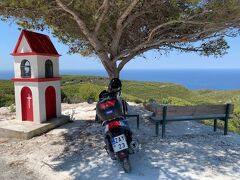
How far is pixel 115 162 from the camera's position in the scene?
18.8ft

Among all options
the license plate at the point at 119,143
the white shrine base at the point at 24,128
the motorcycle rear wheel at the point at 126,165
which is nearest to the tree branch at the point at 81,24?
the white shrine base at the point at 24,128

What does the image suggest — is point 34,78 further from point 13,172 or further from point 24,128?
point 13,172

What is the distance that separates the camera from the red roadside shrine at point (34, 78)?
26.8 feet

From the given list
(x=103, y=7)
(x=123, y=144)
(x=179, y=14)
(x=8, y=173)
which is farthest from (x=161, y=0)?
(x=8, y=173)

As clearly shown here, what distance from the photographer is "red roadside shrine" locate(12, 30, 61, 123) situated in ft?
26.8

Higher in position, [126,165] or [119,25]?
[119,25]

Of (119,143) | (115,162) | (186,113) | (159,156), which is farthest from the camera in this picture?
(186,113)

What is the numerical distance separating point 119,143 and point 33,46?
4.44 meters

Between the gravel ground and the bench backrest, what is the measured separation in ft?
1.93

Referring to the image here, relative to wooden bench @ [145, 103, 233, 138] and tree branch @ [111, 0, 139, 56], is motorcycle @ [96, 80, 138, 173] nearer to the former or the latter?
wooden bench @ [145, 103, 233, 138]

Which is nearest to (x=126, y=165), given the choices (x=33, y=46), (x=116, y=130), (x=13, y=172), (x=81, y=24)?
(x=116, y=130)

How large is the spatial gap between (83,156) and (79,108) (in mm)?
5653

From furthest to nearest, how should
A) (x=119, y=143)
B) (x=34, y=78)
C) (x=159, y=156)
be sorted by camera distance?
(x=34, y=78)
(x=159, y=156)
(x=119, y=143)

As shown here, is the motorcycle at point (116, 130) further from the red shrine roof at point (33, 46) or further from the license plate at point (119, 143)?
the red shrine roof at point (33, 46)
